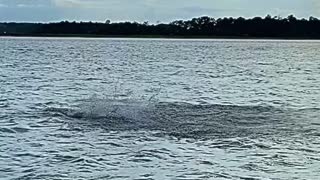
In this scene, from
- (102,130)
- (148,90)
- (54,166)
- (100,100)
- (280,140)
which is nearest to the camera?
(54,166)

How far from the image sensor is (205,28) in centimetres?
16950

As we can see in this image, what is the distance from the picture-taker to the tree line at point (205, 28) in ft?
521

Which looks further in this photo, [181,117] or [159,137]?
[181,117]

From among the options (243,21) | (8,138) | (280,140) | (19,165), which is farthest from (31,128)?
(243,21)

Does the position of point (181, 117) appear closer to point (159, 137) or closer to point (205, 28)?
point (159, 137)

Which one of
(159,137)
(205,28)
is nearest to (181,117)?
(159,137)

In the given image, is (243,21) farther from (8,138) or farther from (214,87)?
(8,138)

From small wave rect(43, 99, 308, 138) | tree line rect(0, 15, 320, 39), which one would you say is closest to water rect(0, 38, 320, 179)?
small wave rect(43, 99, 308, 138)

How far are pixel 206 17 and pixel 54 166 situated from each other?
157 meters

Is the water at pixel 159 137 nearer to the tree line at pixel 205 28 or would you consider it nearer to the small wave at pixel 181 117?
the small wave at pixel 181 117

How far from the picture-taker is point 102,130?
14.7 metres

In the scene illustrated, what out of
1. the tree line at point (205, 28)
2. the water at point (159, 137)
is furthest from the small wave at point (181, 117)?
the tree line at point (205, 28)

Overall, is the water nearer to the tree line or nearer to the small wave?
the small wave

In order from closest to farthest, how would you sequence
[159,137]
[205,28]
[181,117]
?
1. [159,137]
2. [181,117]
3. [205,28]
